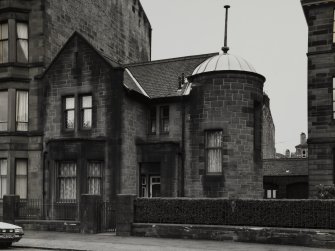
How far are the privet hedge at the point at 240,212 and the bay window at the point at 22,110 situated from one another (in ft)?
34.0

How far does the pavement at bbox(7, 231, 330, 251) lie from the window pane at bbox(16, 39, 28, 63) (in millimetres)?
11840

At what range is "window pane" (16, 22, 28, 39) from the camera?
97.7 feet

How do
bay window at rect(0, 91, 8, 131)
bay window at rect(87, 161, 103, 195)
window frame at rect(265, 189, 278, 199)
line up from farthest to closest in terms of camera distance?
window frame at rect(265, 189, 278, 199), bay window at rect(0, 91, 8, 131), bay window at rect(87, 161, 103, 195)

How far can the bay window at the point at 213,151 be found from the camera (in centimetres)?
2670

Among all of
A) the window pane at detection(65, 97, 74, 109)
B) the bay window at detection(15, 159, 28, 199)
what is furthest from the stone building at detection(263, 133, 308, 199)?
the bay window at detection(15, 159, 28, 199)

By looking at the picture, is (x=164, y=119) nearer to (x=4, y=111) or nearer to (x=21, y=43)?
(x=4, y=111)

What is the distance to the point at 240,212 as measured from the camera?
20281mm

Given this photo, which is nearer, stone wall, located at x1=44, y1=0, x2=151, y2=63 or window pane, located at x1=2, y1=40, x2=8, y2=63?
window pane, located at x1=2, y1=40, x2=8, y2=63

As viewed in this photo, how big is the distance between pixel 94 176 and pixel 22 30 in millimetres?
9582

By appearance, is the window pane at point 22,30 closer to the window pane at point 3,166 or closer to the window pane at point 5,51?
the window pane at point 5,51

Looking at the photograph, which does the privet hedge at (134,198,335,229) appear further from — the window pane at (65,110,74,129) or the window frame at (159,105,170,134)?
the window pane at (65,110,74,129)

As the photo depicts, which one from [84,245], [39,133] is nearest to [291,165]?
[39,133]

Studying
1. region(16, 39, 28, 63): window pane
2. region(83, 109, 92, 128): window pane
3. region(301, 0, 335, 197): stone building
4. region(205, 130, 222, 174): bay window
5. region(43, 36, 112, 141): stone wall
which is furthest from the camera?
region(16, 39, 28, 63): window pane

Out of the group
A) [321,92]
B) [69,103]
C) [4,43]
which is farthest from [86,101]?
[321,92]
